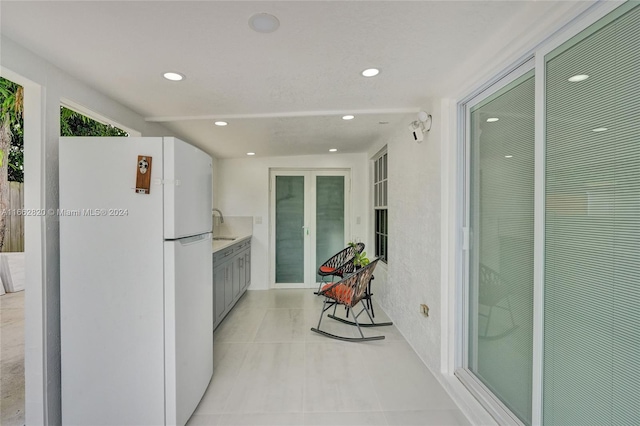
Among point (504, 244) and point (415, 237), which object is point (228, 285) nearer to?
point (415, 237)

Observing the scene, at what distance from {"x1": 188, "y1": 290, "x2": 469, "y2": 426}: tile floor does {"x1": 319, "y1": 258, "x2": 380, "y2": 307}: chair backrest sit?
16.9 inches

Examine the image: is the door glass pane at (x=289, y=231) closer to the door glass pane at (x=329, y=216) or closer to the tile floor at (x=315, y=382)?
the door glass pane at (x=329, y=216)

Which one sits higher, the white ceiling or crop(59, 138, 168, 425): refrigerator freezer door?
the white ceiling

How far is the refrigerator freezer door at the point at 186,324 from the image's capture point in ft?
5.33

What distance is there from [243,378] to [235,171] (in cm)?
348

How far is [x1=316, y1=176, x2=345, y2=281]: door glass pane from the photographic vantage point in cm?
500

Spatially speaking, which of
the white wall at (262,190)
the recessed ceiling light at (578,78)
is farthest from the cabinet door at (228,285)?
the recessed ceiling light at (578,78)

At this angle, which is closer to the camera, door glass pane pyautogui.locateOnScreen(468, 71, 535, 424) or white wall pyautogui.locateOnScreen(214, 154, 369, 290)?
door glass pane pyautogui.locateOnScreen(468, 71, 535, 424)

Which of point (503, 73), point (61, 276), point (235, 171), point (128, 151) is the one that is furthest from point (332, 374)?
point (235, 171)

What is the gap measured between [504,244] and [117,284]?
2.28 m

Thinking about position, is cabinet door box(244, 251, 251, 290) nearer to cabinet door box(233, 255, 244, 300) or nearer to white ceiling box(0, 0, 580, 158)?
cabinet door box(233, 255, 244, 300)

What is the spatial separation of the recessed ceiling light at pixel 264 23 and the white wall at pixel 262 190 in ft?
11.5

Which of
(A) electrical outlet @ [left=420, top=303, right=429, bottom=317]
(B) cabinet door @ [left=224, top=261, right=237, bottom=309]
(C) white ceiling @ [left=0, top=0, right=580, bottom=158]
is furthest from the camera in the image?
(B) cabinet door @ [left=224, top=261, right=237, bottom=309]

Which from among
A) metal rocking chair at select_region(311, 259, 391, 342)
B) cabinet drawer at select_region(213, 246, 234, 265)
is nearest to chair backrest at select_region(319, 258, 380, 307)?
metal rocking chair at select_region(311, 259, 391, 342)
